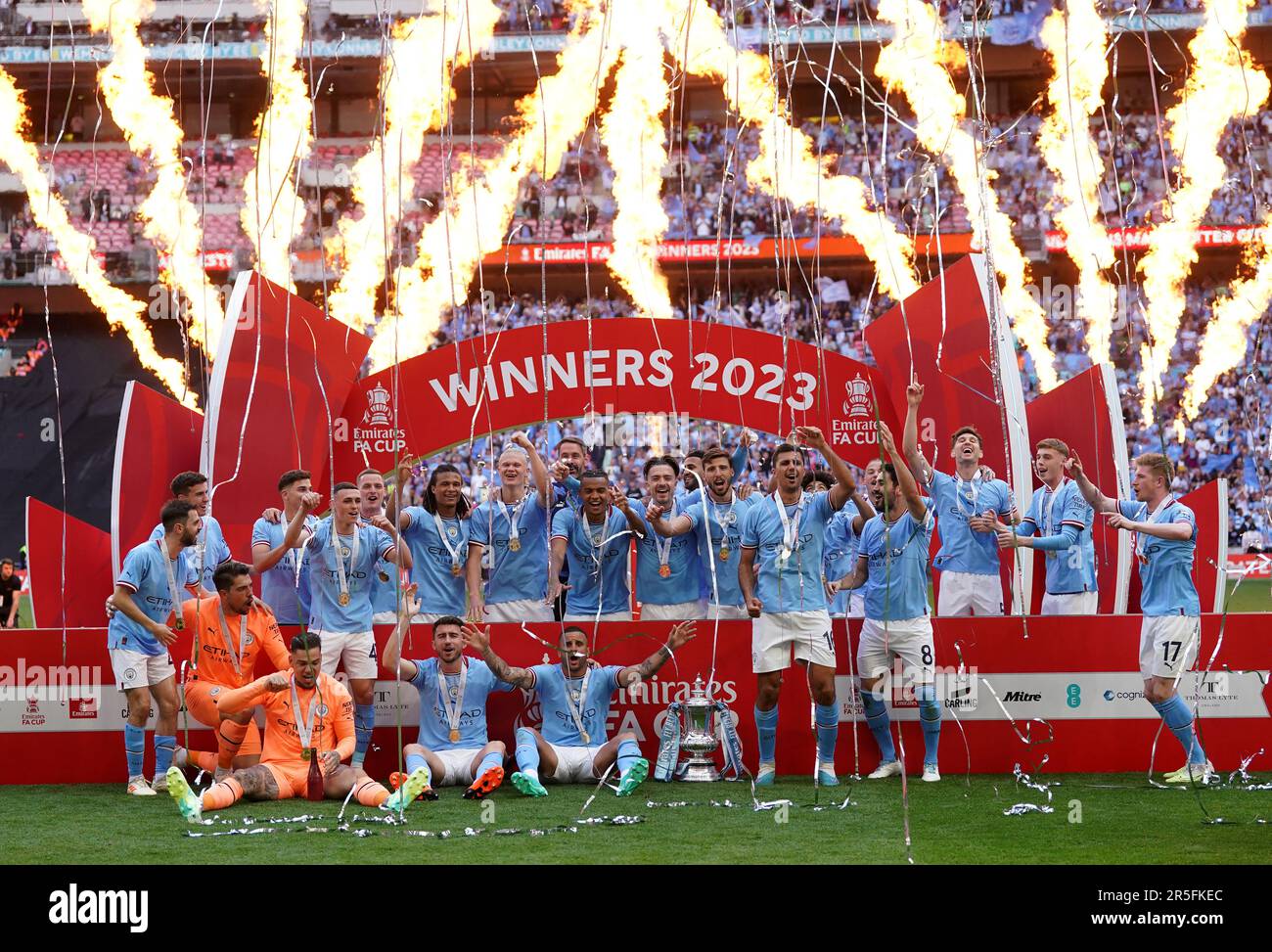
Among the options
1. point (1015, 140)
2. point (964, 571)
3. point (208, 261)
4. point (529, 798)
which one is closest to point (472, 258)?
point (208, 261)

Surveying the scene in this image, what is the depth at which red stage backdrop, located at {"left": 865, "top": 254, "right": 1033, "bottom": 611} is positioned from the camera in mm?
11039

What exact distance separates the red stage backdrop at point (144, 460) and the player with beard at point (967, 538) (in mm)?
5474

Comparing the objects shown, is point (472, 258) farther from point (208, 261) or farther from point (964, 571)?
point (964, 571)

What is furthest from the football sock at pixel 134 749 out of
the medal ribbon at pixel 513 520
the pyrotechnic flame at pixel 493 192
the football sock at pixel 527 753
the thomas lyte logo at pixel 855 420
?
the pyrotechnic flame at pixel 493 192

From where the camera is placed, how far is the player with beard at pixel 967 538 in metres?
9.55

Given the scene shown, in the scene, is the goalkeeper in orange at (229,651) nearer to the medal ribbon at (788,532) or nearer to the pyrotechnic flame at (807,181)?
the medal ribbon at (788,532)

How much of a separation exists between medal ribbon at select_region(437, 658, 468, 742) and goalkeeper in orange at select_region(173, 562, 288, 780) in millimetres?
895

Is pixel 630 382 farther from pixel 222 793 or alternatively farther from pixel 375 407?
pixel 222 793

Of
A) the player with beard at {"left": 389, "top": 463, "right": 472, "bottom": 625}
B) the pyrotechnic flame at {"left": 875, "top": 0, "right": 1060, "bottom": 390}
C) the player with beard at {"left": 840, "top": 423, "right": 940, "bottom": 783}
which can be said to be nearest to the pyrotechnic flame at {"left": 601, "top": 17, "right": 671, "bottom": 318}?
the pyrotechnic flame at {"left": 875, "top": 0, "right": 1060, "bottom": 390}

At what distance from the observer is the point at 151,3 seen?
27250mm

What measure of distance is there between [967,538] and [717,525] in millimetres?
1889

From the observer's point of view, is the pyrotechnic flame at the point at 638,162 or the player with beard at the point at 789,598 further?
the pyrotechnic flame at the point at 638,162

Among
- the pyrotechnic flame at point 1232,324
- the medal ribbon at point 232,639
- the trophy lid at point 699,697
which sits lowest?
the trophy lid at point 699,697

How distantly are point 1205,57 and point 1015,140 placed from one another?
4.30 metres
